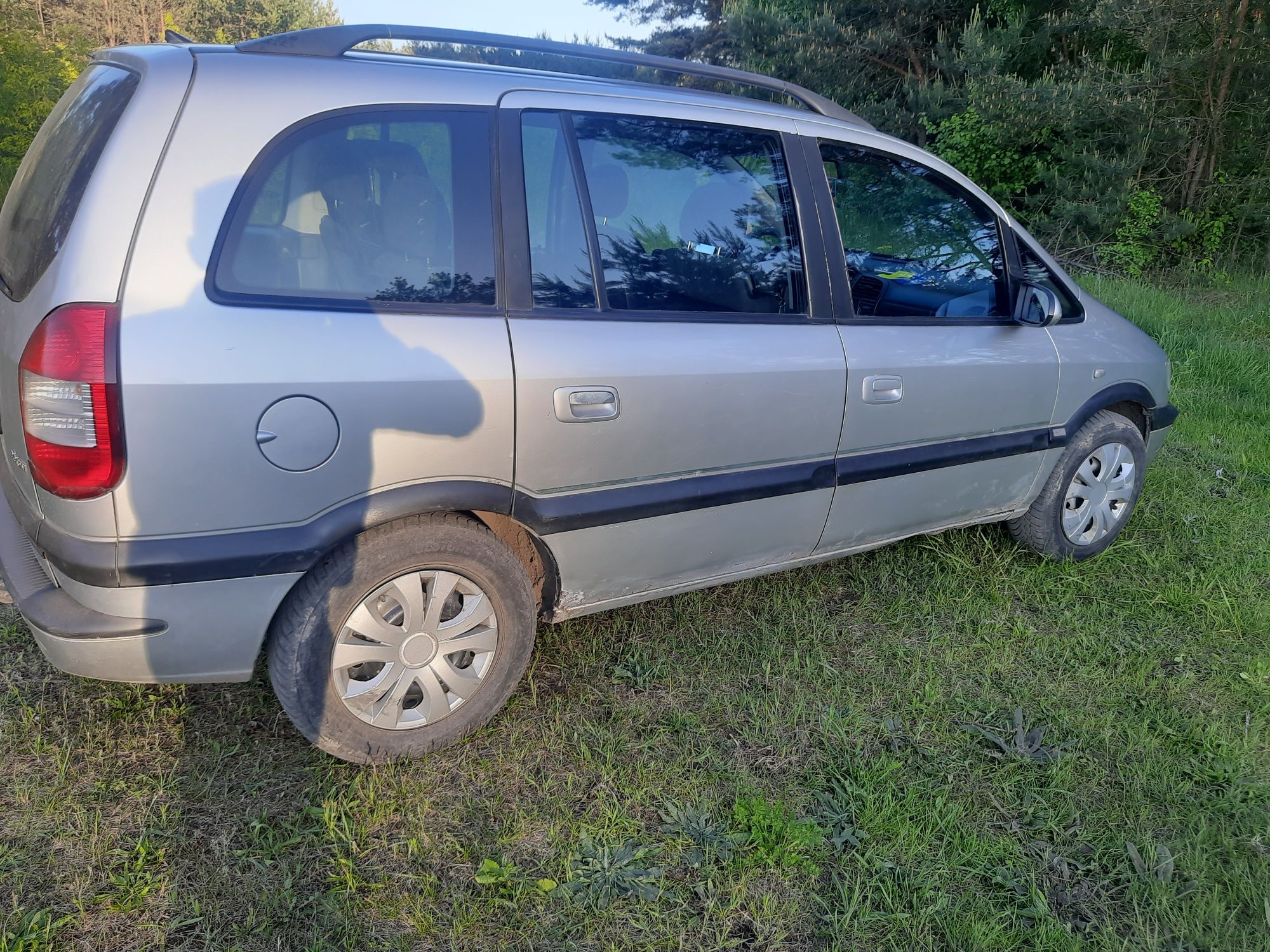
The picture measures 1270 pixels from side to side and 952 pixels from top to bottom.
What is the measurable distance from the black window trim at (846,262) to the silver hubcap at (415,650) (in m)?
1.56

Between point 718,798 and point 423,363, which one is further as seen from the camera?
point 718,798

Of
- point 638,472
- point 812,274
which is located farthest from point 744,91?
point 638,472

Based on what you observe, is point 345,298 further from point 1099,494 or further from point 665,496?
point 1099,494

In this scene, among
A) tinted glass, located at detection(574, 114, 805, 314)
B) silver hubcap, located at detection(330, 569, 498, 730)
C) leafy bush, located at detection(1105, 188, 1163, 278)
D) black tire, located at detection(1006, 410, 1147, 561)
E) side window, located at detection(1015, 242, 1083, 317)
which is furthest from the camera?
leafy bush, located at detection(1105, 188, 1163, 278)

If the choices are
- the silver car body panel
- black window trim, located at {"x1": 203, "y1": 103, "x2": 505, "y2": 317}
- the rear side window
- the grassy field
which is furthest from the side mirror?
the rear side window

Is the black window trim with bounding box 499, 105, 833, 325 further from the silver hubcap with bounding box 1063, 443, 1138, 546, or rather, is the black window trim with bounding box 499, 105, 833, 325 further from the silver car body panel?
the silver hubcap with bounding box 1063, 443, 1138, 546

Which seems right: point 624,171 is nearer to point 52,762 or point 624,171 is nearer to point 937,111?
point 52,762

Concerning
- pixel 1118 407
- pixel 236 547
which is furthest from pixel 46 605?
pixel 1118 407

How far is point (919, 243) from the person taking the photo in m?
3.35

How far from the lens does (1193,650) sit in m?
3.20

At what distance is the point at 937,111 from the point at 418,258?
12.8 m

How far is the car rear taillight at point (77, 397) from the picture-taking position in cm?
184

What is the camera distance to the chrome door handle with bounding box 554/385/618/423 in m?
2.32

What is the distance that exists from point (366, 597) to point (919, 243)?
8.07ft
